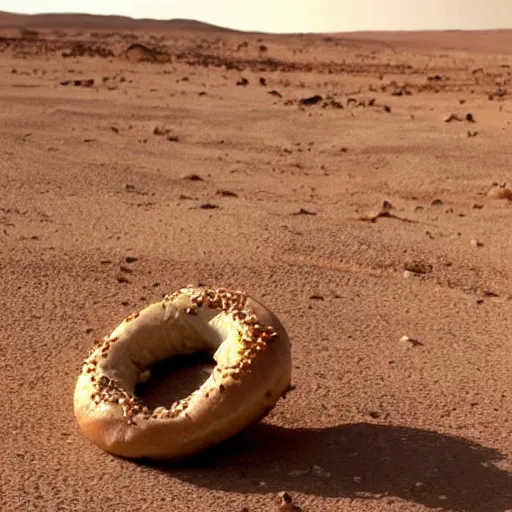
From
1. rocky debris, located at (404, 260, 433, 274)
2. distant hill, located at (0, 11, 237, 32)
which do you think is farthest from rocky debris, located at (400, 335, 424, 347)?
distant hill, located at (0, 11, 237, 32)

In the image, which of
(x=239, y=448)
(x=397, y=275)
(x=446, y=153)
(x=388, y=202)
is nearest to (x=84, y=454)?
(x=239, y=448)

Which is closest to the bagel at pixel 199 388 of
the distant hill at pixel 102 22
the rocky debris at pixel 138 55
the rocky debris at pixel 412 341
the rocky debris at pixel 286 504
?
the rocky debris at pixel 286 504

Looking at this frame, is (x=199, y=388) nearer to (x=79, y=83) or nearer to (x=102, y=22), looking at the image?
(x=79, y=83)

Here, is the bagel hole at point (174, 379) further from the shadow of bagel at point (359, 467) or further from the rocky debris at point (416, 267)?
the rocky debris at point (416, 267)

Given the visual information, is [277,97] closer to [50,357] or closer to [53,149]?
[53,149]

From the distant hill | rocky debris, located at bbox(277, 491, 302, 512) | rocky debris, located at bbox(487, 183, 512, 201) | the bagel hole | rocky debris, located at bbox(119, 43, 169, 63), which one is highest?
the distant hill

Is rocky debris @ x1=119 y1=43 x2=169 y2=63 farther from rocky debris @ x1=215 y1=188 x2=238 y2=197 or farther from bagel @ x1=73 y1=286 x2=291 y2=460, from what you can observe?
bagel @ x1=73 y1=286 x2=291 y2=460
